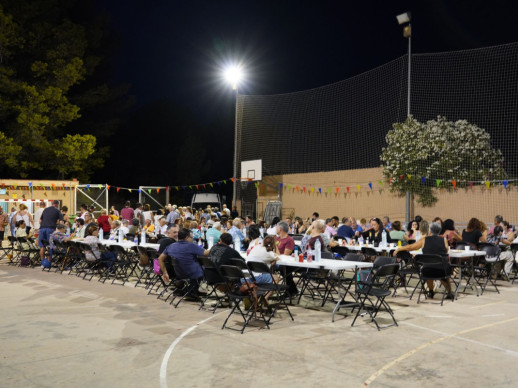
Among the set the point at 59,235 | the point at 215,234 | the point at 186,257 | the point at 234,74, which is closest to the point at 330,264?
the point at 186,257

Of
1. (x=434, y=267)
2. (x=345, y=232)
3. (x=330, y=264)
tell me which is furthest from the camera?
(x=345, y=232)

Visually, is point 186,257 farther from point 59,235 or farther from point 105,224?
point 105,224

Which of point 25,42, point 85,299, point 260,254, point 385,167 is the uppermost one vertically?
point 25,42

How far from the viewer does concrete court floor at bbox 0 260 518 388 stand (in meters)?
4.37

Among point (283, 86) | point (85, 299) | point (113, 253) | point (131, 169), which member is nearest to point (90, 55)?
point (131, 169)

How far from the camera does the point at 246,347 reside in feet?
17.5

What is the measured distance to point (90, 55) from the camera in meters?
27.5

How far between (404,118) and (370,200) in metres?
3.85

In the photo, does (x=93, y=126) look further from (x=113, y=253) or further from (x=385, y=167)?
(x=113, y=253)

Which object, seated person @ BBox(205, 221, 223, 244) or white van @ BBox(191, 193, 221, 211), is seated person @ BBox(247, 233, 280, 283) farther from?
white van @ BBox(191, 193, 221, 211)

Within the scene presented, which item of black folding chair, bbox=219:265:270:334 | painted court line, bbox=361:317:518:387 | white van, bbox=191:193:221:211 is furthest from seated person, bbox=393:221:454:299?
white van, bbox=191:193:221:211

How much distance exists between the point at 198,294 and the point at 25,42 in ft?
69.2

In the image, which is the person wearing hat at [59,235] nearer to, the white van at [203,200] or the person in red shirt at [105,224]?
the person in red shirt at [105,224]

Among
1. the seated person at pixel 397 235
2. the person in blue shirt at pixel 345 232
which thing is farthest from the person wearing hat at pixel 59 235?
the seated person at pixel 397 235
